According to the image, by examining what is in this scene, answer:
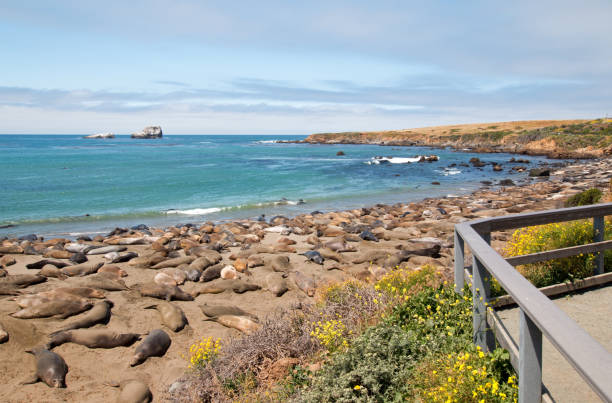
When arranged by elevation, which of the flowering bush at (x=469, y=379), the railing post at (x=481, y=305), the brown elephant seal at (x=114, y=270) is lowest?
the brown elephant seal at (x=114, y=270)

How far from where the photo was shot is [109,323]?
8.08 meters

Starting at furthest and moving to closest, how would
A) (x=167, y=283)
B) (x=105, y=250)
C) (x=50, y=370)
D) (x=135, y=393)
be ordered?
(x=105, y=250), (x=167, y=283), (x=50, y=370), (x=135, y=393)

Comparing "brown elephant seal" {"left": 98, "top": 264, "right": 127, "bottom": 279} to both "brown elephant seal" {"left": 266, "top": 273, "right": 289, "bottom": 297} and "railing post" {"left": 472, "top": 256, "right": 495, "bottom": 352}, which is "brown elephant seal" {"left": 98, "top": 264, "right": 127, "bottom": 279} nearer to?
"brown elephant seal" {"left": 266, "top": 273, "right": 289, "bottom": 297}

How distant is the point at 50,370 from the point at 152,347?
1521 millimetres

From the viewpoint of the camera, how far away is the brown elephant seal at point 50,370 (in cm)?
617

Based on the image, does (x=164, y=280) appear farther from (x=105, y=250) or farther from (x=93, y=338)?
(x=105, y=250)

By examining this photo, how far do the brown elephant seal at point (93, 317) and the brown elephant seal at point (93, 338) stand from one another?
291 millimetres

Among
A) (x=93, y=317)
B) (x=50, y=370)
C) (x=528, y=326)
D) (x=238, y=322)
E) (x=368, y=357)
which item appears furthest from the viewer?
(x=93, y=317)

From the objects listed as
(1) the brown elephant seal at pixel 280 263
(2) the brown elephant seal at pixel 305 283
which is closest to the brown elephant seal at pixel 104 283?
(1) the brown elephant seal at pixel 280 263

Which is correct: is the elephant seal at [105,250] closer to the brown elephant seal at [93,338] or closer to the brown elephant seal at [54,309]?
the brown elephant seal at [54,309]

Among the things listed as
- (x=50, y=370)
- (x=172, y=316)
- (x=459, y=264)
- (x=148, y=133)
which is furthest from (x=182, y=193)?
(x=148, y=133)

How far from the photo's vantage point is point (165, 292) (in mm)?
9359

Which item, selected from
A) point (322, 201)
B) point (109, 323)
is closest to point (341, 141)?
point (322, 201)

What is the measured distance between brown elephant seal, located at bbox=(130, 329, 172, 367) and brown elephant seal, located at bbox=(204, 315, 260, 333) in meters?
1.09
